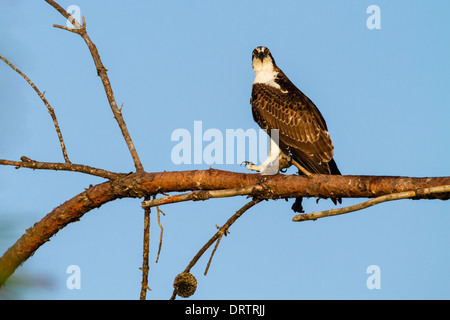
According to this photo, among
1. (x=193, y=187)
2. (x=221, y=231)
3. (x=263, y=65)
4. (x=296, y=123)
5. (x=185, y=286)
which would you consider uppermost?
(x=263, y=65)

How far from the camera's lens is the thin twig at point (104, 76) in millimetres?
7254

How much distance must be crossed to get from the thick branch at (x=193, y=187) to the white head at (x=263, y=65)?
440 cm

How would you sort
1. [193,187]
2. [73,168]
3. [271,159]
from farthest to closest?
1. [271,159]
2. [73,168]
3. [193,187]

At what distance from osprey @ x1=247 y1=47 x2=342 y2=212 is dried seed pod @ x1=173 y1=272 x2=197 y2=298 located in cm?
260

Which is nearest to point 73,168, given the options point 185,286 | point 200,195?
point 200,195

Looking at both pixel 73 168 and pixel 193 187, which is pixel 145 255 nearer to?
pixel 193 187

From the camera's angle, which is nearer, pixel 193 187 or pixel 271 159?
pixel 193 187

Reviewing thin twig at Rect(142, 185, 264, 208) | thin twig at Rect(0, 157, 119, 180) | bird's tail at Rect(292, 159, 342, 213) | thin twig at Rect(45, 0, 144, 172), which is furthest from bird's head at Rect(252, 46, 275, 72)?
thin twig at Rect(142, 185, 264, 208)

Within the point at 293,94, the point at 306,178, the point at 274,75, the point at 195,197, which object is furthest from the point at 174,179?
the point at 274,75

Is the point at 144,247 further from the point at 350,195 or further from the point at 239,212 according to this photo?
the point at 350,195

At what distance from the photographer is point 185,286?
590 centimetres

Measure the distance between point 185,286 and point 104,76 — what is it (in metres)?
3.01

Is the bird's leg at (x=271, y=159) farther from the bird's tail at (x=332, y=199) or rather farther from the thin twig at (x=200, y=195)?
the thin twig at (x=200, y=195)
